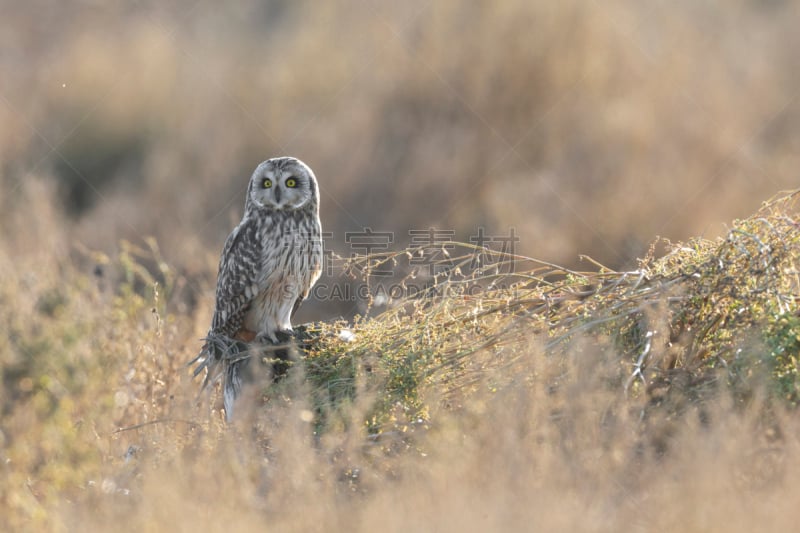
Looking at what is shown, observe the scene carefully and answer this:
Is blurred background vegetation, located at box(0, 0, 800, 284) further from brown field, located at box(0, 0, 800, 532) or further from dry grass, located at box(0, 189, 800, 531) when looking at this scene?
dry grass, located at box(0, 189, 800, 531)

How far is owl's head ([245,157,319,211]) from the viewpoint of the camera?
6305 mm

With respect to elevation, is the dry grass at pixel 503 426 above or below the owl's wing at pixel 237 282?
below

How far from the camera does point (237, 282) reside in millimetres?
6238

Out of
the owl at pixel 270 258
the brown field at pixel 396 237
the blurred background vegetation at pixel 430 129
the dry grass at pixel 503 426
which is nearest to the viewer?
the dry grass at pixel 503 426

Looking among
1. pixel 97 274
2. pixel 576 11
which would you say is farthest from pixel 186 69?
pixel 97 274

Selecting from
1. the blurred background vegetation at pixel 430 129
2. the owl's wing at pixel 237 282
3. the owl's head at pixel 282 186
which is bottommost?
the owl's wing at pixel 237 282

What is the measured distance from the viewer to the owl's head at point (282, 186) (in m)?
6.30

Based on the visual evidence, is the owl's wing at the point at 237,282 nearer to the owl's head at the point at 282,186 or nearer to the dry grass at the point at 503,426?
the owl's head at the point at 282,186

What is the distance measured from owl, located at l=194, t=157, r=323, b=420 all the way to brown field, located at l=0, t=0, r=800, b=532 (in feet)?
1.39

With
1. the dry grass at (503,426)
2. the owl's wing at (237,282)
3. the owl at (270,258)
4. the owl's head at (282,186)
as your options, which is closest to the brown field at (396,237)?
the dry grass at (503,426)

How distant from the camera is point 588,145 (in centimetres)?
1151

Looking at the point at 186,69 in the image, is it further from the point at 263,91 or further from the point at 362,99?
the point at 362,99

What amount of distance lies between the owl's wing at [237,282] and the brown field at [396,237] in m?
0.29

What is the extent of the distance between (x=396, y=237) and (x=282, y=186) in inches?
176
